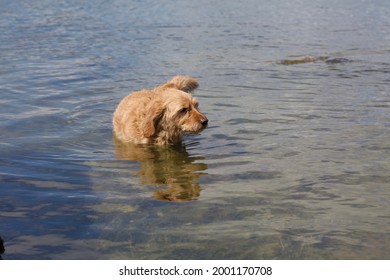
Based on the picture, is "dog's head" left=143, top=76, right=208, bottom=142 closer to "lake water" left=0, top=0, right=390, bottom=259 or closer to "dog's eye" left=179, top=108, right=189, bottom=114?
"dog's eye" left=179, top=108, right=189, bottom=114

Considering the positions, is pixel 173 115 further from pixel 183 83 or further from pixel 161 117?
pixel 183 83

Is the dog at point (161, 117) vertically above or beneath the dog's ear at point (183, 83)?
beneath

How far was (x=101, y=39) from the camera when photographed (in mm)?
17781

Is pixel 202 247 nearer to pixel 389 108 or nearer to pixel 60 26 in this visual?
pixel 389 108

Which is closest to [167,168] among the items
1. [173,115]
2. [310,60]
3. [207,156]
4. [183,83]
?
[207,156]

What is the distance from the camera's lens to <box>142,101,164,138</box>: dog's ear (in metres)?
7.96

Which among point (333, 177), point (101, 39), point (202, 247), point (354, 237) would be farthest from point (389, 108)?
point (101, 39)

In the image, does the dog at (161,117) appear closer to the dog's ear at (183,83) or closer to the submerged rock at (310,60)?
the dog's ear at (183,83)

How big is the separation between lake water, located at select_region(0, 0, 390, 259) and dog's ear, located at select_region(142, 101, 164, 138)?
10.7 inches

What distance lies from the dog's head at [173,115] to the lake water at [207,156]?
288 mm

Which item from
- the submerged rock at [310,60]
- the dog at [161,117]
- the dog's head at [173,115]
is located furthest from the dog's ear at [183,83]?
the submerged rock at [310,60]

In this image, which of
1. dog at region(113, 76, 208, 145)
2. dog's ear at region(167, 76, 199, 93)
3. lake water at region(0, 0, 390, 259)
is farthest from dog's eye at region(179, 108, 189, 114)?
dog's ear at region(167, 76, 199, 93)

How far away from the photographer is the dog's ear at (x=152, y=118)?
26.1 ft

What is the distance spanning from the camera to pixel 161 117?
8.01 metres
